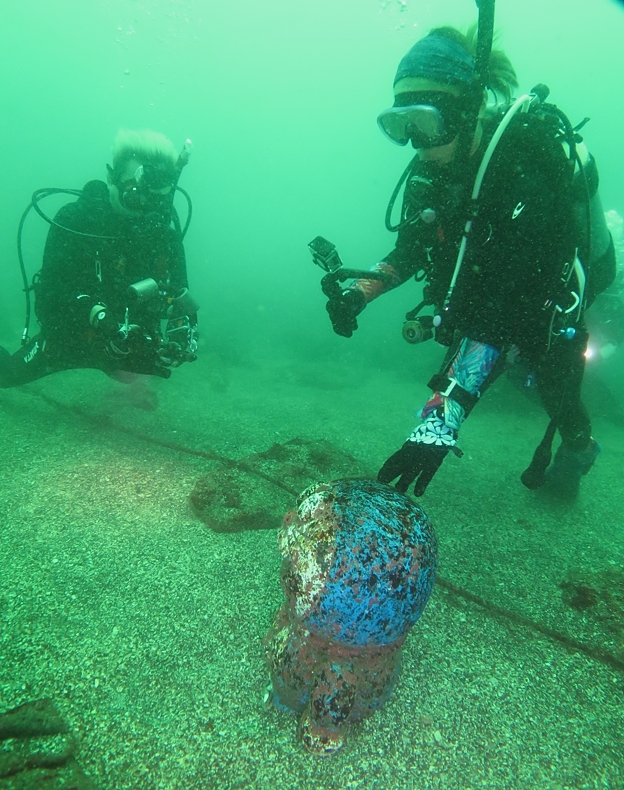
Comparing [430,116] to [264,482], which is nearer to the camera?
[430,116]

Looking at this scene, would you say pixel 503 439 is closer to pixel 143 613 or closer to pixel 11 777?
pixel 143 613

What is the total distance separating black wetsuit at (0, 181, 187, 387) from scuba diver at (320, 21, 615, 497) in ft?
11.6

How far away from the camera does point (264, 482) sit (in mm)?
3877

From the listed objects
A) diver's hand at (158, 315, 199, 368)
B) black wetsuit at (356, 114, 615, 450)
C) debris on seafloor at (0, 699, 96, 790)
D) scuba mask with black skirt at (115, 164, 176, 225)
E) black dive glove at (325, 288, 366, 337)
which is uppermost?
black wetsuit at (356, 114, 615, 450)

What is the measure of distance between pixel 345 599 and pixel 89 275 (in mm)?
5138

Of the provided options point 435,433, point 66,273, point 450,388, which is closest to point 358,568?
point 435,433

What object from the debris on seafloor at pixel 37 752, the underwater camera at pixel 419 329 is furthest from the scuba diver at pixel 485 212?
the debris on seafloor at pixel 37 752

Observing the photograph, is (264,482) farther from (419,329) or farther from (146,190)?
(146,190)

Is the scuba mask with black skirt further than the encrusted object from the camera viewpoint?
Yes

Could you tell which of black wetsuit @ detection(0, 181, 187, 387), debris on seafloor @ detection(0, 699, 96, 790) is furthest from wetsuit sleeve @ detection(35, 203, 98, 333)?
debris on seafloor @ detection(0, 699, 96, 790)

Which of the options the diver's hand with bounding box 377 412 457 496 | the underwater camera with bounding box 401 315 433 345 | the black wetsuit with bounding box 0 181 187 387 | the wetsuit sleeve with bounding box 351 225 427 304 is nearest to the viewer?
the diver's hand with bounding box 377 412 457 496

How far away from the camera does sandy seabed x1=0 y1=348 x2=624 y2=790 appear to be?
180 cm

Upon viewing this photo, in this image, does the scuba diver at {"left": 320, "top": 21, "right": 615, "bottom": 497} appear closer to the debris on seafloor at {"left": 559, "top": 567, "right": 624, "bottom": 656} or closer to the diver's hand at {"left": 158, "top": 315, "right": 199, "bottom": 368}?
the debris on seafloor at {"left": 559, "top": 567, "right": 624, "bottom": 656}

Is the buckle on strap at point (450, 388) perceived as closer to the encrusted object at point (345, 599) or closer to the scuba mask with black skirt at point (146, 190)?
the encrusted object at point (345, 599)
